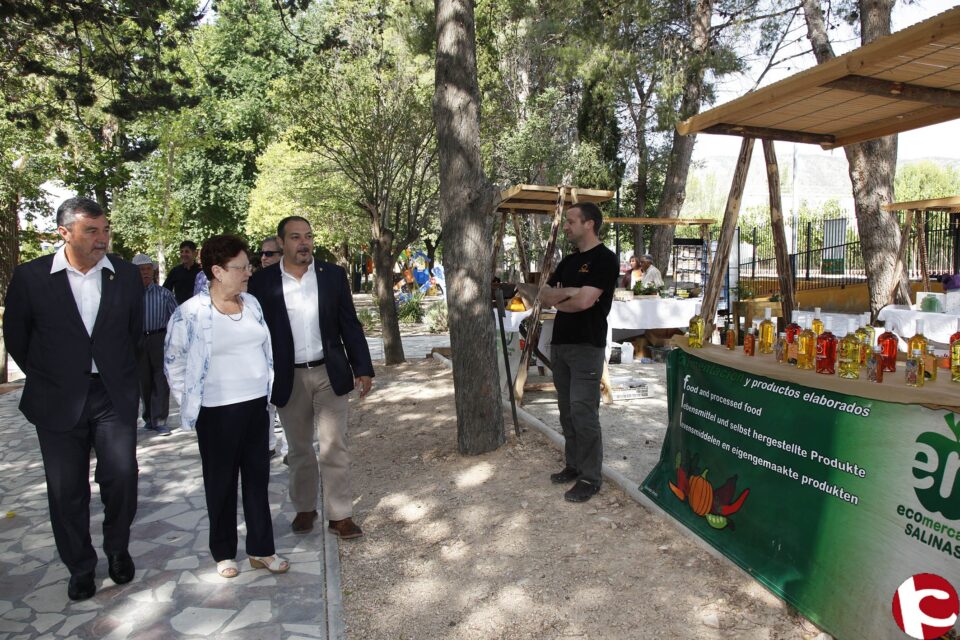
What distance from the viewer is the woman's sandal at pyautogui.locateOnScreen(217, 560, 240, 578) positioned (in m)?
3.89

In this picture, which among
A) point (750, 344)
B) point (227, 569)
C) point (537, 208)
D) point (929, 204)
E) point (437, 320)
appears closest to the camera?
point (227, 569)

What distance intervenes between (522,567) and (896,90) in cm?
321

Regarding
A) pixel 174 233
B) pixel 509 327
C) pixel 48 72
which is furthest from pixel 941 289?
pixel 174 233

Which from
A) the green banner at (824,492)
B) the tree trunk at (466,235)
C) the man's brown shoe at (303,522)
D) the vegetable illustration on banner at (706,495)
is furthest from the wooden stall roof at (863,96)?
the man's brown shoe at (303,522)

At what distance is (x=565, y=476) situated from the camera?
16.4ft

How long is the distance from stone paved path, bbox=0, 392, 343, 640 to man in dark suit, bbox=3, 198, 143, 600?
24cm

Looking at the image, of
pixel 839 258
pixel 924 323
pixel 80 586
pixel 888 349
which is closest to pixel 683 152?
pixel 839 258

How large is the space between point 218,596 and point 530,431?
338 cm

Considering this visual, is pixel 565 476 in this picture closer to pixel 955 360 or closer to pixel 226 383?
pixel 226 383

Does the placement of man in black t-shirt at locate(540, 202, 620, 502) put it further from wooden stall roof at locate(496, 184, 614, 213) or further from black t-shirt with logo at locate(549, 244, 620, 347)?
wooden stall roof at locate(496, 184, 614, 213)

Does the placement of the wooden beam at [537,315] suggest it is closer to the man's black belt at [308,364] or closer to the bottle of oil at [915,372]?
the man's black belt at [308,364]

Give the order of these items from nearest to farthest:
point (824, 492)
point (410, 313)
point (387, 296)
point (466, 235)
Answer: point (824, 492) → point (466, 235) → point (387, 296) → point (410, 313)

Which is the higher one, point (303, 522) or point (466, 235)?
point (466, 235)

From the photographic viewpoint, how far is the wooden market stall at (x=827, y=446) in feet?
8.93
